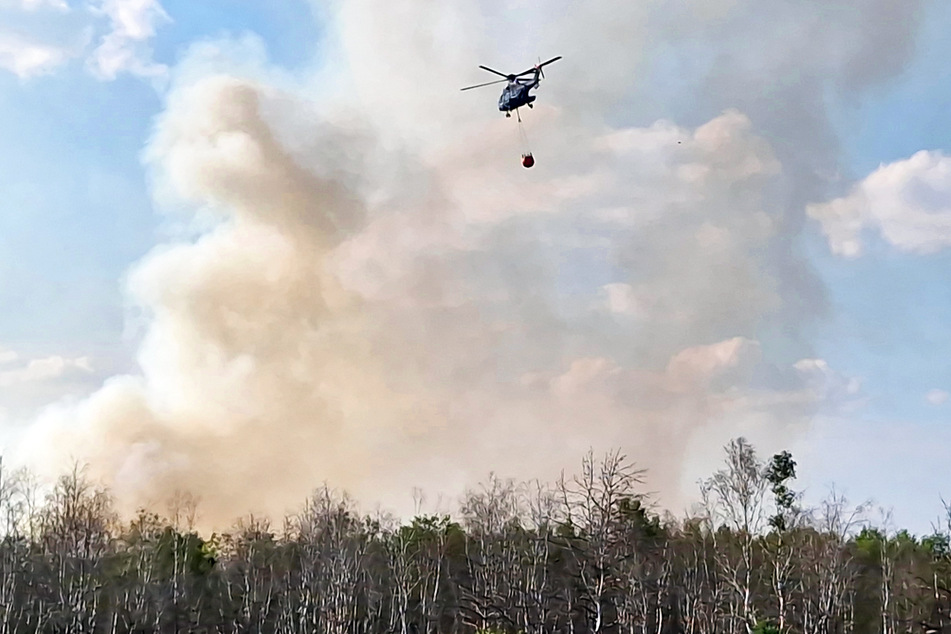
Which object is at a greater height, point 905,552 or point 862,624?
point 905,552

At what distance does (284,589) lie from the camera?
69938 mm

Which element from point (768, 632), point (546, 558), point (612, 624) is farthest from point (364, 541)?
point (768, 632)

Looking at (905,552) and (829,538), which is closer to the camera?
(829,538)

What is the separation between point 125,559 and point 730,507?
1587 inches

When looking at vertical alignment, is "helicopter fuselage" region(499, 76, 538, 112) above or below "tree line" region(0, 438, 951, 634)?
above

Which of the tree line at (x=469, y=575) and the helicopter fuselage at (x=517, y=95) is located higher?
the helicopter fuselage at (x=517, y=95)

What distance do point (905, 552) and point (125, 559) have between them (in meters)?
55.4

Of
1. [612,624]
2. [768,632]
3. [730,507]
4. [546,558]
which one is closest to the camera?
[768,632]

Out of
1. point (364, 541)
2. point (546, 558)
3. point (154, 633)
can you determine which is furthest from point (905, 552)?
point (154, 633)

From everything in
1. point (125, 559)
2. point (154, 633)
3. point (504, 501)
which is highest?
point (504, 501)

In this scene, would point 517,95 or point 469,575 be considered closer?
point 517,95

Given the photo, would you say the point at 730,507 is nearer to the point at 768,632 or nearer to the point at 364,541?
the point at 364,541

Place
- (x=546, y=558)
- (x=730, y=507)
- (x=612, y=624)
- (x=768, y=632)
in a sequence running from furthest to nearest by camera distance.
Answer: (x=612, y=624) → (x=546, y=558) → (x=730, y=507) → (x=768, y=632)

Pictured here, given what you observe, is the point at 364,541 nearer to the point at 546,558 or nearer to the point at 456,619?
the point at 456,619
